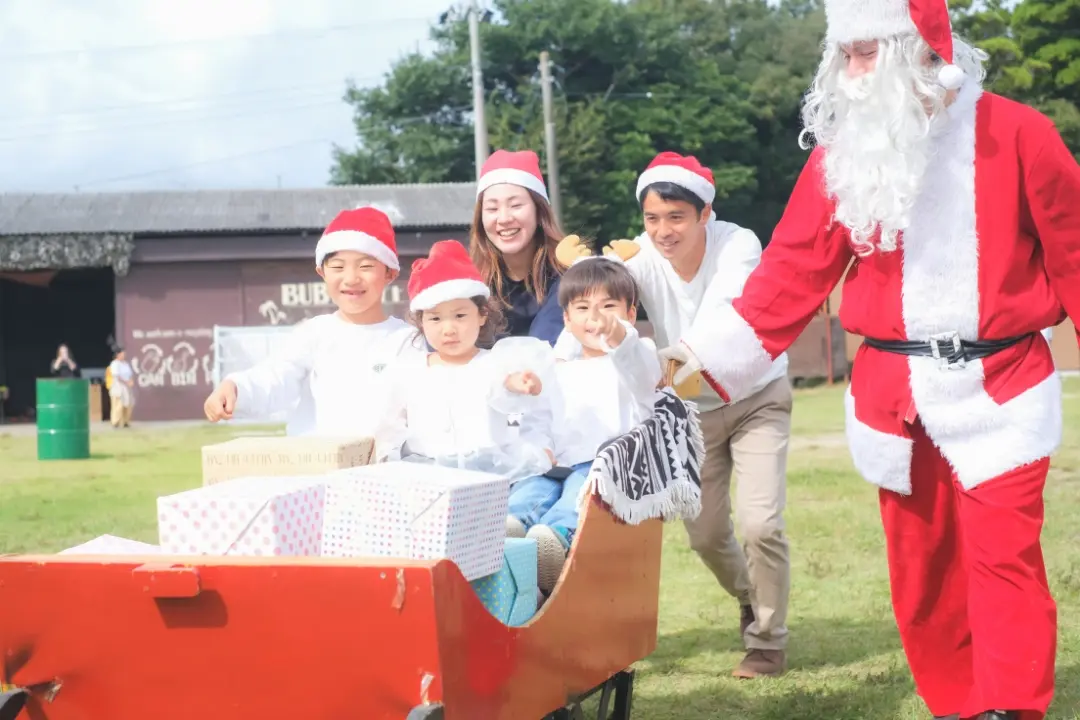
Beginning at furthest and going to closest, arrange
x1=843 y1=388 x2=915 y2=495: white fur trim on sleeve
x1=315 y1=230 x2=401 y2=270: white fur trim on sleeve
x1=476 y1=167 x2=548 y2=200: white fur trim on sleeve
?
x1=476 y1=167 x2=548 y2=200: white fur trim on sleeve
x1=315 y1=230 x2=401 y2=270: white fur trim on sleeve
x1=843 y1=388 x2=915 y2=495: white fur trim on sleeve

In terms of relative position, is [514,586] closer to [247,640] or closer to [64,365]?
[247,640]

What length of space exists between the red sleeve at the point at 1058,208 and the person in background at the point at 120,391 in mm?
22421

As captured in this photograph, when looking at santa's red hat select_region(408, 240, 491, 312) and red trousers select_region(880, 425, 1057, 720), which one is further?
santa's red hat select_region(408, 240, 491, 312)

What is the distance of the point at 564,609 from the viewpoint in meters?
3.28

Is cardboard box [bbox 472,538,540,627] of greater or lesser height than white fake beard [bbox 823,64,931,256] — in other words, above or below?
below

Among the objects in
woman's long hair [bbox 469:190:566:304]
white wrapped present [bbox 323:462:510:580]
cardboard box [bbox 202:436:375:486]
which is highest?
woman's long hair [bbox 469:190:566:304]

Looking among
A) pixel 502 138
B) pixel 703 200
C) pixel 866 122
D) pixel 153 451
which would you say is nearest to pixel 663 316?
pixel 703 200

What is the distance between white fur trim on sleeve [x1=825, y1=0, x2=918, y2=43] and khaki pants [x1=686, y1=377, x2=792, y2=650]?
1.80m

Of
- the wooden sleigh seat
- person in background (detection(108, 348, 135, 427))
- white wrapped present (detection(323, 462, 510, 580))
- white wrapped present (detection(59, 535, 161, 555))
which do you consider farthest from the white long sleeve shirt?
person in background (detection(108, 348, 135, 427))

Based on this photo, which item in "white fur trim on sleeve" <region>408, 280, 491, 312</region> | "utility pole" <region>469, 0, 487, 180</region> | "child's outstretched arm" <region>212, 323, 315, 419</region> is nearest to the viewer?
"white fur trim on sleeve" <region>408, 280, 491, 312</region>

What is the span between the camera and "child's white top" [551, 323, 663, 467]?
4117 mm

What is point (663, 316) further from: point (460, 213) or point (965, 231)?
point (460, 213)

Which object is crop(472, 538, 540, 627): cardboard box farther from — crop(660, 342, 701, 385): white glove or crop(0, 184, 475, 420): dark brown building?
crop(0, 184, 475, 420): dark brown building

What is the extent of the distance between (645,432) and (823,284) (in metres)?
0.65
